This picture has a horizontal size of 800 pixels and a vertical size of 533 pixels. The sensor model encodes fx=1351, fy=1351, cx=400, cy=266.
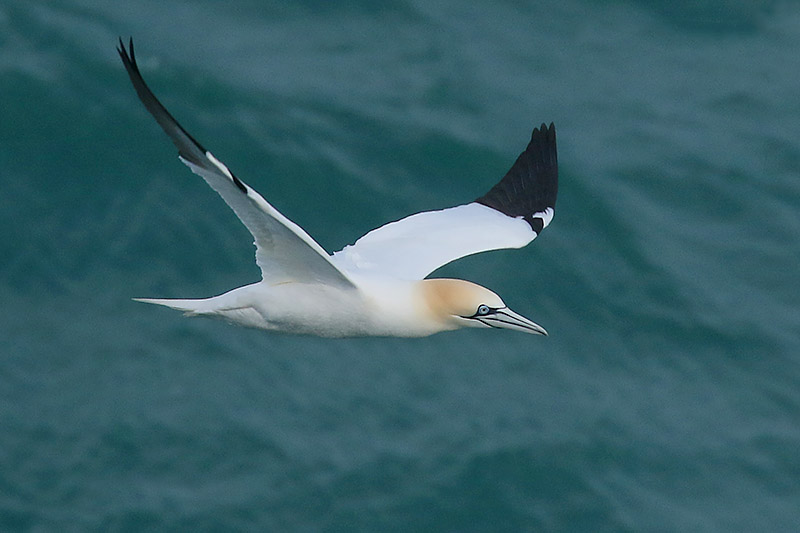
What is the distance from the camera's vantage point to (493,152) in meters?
15.1

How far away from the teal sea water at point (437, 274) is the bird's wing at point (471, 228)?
2265mm

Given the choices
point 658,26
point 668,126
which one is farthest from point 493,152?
point 658,26

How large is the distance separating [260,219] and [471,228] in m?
2.67

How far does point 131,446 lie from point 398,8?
24.1 feet

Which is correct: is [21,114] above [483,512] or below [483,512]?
above

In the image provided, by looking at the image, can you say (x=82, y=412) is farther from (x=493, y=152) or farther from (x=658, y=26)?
(x=658, y=26)

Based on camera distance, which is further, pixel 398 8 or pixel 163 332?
pixel 398 8

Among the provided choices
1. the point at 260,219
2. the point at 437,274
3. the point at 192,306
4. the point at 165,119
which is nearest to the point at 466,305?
the point at 260,219

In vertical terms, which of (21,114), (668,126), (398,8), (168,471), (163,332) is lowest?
Result: (168,471)

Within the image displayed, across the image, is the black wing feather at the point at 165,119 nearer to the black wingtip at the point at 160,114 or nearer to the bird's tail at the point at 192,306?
the black wingtip at the point at 160,114

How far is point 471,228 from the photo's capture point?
35.4 feet

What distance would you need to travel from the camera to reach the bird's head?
29.7 feet

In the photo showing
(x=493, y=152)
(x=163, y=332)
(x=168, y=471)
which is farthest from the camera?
(x=493, y=152)

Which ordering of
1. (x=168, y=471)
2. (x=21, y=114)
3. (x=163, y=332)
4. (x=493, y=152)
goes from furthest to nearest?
1. (x=493, y=152)
2. (x=21, y=114)
3. (x=163, y=332)
4. (x=168, y=471)
